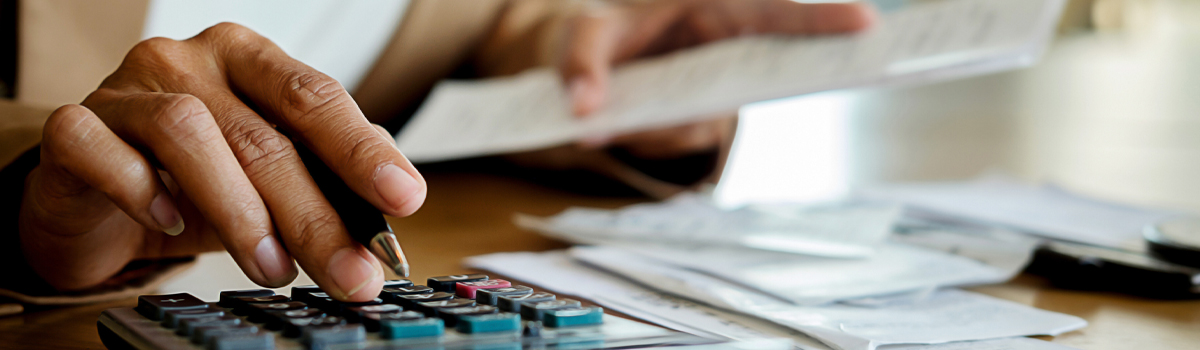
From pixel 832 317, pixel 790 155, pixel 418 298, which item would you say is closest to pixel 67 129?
pixel 418 298

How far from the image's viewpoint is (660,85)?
77 cm

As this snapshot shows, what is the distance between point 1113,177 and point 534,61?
247 cm

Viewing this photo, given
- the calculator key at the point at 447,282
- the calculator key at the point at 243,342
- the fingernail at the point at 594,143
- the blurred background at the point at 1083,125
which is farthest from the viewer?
the blurred background at the point at 1083,125

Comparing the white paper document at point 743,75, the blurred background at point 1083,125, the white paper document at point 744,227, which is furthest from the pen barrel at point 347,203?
the blurred background at point 1083,125

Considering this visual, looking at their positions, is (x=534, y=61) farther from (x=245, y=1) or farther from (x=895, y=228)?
(x=895, y=228)

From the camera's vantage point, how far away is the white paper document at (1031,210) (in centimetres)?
63

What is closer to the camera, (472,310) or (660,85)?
(472,310)

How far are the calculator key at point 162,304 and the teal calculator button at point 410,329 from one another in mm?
77

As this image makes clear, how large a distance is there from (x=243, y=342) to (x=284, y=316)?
0.03 metres

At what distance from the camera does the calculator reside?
0.24 metres

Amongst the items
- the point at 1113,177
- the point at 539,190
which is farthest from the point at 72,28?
the point at 1113,177

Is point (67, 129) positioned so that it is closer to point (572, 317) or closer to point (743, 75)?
point (572, 317)

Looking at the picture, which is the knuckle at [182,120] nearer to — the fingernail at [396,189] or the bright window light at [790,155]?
the fingernail at [396,189]

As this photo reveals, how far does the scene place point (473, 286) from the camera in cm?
32
